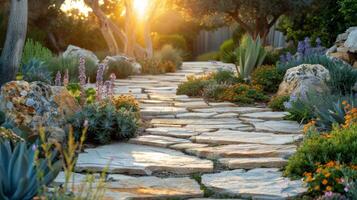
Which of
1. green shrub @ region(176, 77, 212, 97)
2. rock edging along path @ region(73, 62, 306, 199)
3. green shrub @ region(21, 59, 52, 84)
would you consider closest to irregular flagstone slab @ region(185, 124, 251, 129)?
rock edging along path @ region(73, 62, 306, 199)

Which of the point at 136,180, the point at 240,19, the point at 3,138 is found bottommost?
the point at 136,180

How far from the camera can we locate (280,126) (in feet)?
21.8

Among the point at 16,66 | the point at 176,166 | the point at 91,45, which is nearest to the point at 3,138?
the point at 176,166

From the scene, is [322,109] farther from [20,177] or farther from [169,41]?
[169,41]

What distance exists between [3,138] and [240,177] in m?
1.77

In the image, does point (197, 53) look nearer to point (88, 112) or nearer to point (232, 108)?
point (232, 108)

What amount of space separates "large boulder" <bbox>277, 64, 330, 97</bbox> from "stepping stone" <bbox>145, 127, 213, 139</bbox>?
1973mm

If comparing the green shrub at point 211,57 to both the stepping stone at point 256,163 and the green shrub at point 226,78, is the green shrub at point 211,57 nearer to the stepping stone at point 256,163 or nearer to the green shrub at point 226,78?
the green shrub at point 226,78

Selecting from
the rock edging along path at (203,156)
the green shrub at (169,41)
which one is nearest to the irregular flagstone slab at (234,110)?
the rock edging along path at (203,156)

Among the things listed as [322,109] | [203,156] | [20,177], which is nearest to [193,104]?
[322,109]

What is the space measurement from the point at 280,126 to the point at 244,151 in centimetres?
150

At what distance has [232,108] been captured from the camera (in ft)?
27.3

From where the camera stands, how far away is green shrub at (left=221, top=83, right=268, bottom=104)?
29.3 ft

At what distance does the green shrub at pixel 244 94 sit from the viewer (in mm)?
8922
